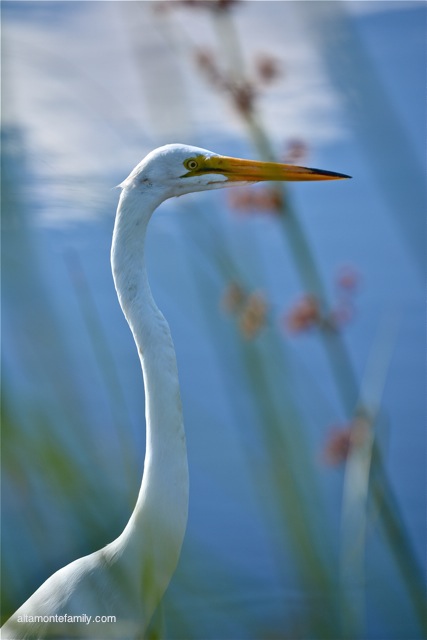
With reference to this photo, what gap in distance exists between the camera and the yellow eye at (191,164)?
0.85 m

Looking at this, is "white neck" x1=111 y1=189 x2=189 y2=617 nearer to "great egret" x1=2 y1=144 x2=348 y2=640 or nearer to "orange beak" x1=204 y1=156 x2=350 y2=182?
"great egret" x1=2 y1=144 x2=348 y2=640

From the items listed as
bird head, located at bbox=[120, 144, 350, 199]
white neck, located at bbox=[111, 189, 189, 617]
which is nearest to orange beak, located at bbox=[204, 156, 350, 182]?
bird head, located at bbox=[120, 144, 350, 199]

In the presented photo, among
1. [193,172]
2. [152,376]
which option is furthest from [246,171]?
[152,376]

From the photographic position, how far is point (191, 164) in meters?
0.86

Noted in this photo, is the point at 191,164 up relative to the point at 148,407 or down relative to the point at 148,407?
up

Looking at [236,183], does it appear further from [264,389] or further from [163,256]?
[264,389]

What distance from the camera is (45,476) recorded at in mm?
361

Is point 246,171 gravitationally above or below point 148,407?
above

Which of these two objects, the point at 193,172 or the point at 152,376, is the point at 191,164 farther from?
the point at 152,376

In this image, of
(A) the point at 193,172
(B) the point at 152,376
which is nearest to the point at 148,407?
(B) the point at 152,376

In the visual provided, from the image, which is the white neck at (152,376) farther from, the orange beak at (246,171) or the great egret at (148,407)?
the orange beak at (246,171)

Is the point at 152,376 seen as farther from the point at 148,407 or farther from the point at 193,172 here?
the point at 193,172

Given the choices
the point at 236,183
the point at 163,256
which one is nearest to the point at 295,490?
the point at 163,256

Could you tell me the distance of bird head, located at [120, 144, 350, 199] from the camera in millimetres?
832
